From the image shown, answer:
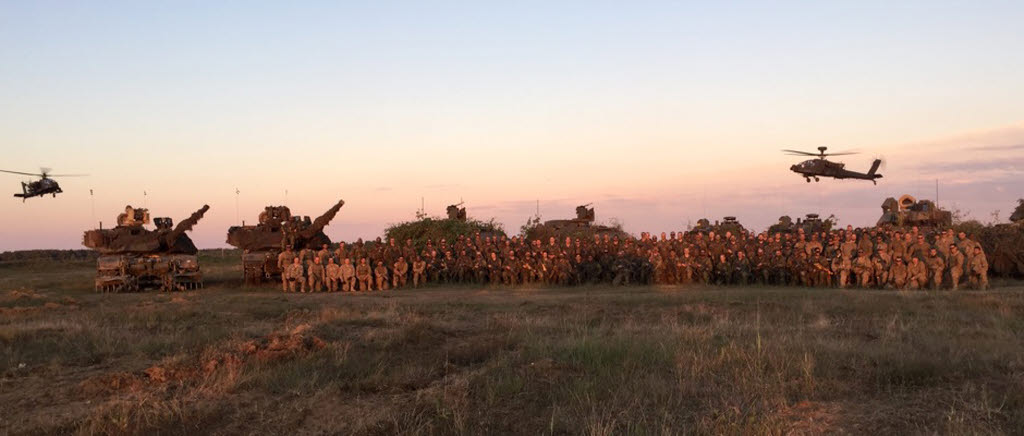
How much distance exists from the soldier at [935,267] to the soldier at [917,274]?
24cm

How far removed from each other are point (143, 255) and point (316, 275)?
6.53 meters

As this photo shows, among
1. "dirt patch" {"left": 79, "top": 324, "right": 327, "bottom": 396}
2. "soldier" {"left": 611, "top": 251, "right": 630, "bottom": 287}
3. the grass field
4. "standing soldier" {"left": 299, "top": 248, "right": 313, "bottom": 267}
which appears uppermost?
"standing soldier" {"left": 299, "top": 248, "right": 313, "bottom": 267}

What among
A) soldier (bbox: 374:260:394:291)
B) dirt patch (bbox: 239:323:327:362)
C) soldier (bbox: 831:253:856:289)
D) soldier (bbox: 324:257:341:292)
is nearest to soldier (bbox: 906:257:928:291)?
soldier (bbox: 831:253:856:289)

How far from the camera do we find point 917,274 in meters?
21.2

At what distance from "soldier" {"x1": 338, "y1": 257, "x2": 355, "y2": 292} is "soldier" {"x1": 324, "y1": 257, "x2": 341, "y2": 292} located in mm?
91

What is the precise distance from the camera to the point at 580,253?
2523 centimetres

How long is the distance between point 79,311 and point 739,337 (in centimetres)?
1417

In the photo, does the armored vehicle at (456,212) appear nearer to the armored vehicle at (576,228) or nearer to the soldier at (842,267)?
the armored vehicle at (576,228)

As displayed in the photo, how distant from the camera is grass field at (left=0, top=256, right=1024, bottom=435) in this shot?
7.55 metres

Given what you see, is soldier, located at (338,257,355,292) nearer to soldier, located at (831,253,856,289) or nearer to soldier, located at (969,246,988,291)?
soldier, located at (831,253,856,289)

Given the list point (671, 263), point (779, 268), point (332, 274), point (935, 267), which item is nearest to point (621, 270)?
point (671, 263)

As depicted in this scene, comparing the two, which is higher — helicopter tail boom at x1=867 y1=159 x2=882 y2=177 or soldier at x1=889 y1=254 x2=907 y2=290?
helicopter tail boom at x1=867 y1=159 x2=882 y2=177

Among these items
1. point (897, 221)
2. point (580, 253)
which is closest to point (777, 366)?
point (580, 253)

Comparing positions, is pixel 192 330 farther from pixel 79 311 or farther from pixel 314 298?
pixel 314 298
